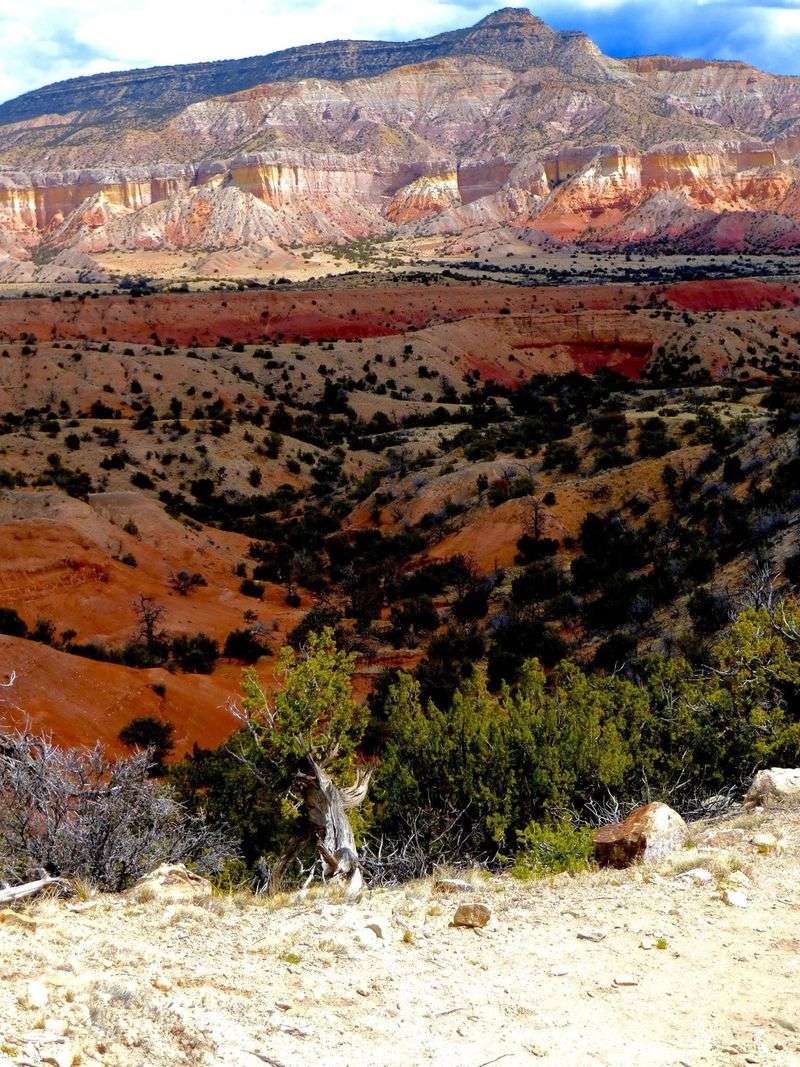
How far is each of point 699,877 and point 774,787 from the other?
2313 millimetres

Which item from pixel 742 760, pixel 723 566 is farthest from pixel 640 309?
pixel 742 760

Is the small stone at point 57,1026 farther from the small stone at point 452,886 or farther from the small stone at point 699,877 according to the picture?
the small stone at point 699,877

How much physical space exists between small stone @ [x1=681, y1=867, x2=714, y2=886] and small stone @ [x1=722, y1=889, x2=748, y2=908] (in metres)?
0.21

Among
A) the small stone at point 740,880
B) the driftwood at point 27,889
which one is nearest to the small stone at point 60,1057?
the driftwood at point 27,889

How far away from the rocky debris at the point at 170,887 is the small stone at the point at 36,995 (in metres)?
1.91

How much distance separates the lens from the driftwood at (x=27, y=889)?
25.5 ft

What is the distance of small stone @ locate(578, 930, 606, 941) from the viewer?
7.97 m

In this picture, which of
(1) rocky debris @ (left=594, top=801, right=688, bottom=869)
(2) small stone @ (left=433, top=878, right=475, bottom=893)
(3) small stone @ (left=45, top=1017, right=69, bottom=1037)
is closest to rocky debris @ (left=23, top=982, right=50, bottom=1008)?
(3) small stone @ (left=45, top=1017, right=69, bottom=1037)

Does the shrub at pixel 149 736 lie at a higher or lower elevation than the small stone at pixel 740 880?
lower

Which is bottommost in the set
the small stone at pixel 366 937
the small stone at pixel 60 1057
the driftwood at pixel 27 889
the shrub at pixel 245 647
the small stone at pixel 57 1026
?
the shrub at pixel 245 647

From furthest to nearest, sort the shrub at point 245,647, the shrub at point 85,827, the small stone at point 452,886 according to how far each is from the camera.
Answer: the shrub at point 245,647 < the shrub at point 85,827 < the small stone at point 452,886

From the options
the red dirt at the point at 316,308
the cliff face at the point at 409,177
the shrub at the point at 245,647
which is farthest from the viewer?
the cliff face at the point at 409,177

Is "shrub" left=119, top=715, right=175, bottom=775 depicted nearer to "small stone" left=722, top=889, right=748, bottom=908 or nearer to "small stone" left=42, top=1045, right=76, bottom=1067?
"small stone" left=722, top=889, right=748, bottom=908

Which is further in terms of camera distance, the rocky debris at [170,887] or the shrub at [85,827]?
the shrub at [85,827]
